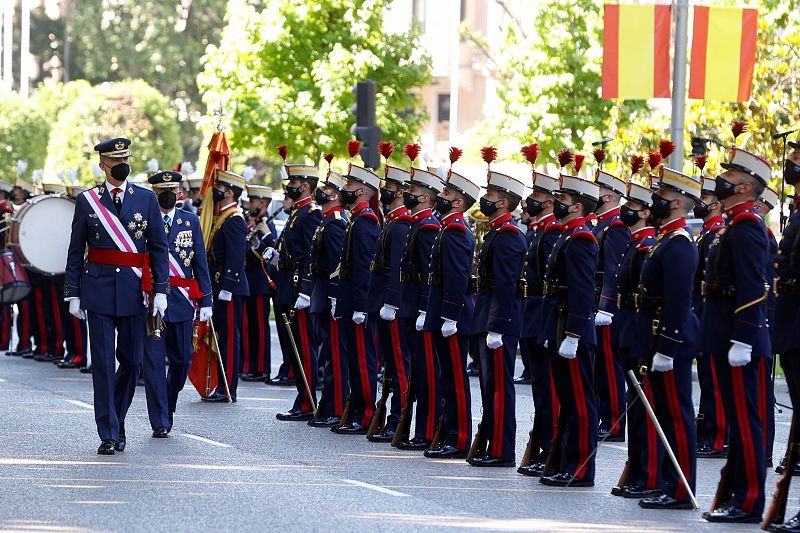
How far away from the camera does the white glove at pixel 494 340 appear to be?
11.5m

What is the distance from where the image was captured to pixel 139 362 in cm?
1228

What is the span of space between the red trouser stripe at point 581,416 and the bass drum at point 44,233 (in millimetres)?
8731

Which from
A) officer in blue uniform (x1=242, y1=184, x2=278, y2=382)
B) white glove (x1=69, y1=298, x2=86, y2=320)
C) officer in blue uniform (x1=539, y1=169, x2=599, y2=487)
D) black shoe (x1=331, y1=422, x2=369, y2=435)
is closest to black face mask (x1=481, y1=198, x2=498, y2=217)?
officer in blue uniform (x1=539, y1=169, x2=599, y2=487)

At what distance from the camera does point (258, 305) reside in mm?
17875

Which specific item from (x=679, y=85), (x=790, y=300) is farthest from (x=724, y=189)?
(x=679, y=85)

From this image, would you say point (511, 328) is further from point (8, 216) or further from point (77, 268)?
point (8, 216)

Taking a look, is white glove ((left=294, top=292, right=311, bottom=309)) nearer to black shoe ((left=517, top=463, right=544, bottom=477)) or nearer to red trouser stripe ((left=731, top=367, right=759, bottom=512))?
black shoe ((left=517, top=463, right=544, bottom=477))

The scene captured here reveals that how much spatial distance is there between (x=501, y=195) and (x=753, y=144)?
42.3ft

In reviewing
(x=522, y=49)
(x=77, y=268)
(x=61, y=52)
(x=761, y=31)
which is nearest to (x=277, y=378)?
(x=77, y=268)

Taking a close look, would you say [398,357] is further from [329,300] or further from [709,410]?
[709,410]

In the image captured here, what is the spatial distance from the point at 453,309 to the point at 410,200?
1070 millimetres

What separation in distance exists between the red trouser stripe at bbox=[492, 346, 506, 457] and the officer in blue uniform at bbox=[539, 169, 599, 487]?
58 centimetres

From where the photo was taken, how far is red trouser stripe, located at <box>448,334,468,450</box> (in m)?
12.1

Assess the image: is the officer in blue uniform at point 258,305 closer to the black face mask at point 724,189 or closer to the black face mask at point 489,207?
the black face mask at point 489,207
